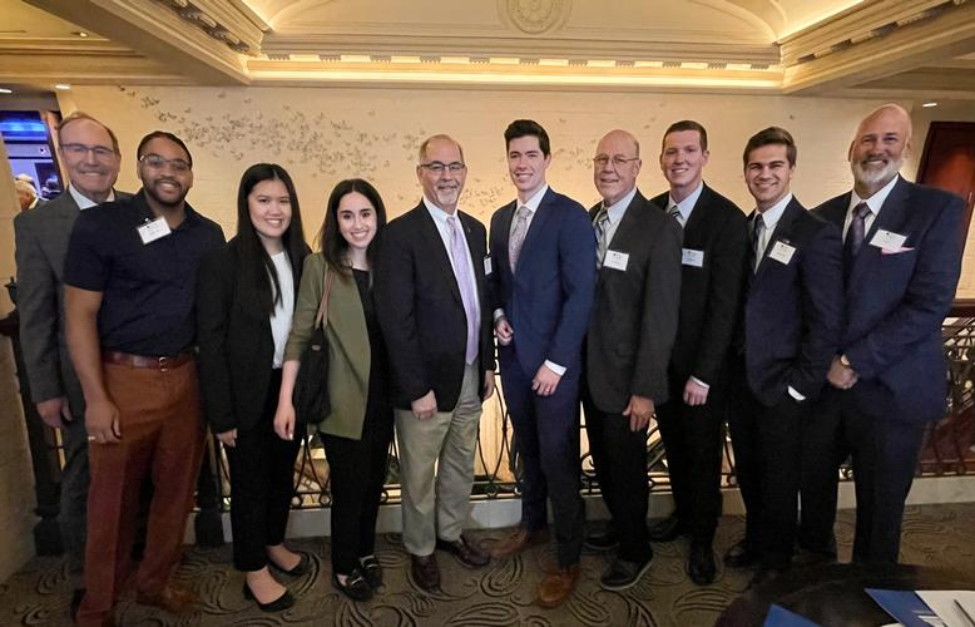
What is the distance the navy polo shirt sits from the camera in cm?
164

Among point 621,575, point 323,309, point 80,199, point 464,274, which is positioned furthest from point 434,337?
point 80,199

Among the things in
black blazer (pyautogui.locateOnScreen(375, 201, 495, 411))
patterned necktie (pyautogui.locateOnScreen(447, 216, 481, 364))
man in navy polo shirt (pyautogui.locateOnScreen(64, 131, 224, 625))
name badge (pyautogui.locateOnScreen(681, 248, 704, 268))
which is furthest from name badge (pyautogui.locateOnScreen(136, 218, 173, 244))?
name badge (pyautogui.locateOnScreen(681, 248, 704, 268))

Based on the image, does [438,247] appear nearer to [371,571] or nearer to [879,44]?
[371,571]

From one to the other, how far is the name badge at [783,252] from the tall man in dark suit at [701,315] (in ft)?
0.35

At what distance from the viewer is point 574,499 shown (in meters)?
2.07

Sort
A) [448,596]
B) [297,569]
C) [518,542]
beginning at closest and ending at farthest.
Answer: [448,596]
[297,569]
[518,542]

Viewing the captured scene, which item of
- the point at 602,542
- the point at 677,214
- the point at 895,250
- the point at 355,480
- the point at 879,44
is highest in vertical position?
the point at 879,44

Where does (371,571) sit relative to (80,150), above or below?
below

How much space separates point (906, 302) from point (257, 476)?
97.8 inches

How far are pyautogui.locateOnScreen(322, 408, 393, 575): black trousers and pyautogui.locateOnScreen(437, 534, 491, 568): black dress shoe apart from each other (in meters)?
0.43

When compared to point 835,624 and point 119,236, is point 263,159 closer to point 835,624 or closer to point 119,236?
point 119,236

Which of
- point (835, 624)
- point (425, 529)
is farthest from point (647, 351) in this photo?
point (425, 529)

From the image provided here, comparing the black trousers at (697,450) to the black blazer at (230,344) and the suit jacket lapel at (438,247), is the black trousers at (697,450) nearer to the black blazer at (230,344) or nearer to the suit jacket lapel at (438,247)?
the suit jacket lapel at (438,247)

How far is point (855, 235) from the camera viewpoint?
186cm
